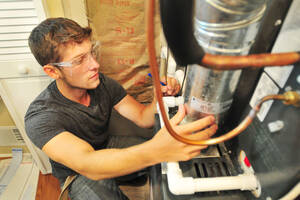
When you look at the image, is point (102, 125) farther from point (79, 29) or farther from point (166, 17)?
point (166, 17)

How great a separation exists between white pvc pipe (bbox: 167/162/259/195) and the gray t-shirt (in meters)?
0.53

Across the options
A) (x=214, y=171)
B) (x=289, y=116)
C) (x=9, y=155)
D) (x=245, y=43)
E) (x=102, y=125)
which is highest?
(x=245, y=43)

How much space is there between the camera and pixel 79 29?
2.86ft

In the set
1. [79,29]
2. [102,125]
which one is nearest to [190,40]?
[79,29]

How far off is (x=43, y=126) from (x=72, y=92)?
0.23 metres

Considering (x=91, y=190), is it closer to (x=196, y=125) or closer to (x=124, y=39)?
(x=196, y=125)

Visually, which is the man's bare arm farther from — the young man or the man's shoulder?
the man's shoulder

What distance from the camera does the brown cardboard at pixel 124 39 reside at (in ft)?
3.35

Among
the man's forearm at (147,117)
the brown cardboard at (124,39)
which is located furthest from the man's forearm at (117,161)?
the brown cardboard at (124,39)

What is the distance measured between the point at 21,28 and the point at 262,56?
1.10 meters

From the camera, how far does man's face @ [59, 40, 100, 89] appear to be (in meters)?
0.83

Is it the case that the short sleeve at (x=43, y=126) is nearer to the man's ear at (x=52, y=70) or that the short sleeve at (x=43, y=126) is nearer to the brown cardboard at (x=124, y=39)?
the man's ear at (x=52, y=70)

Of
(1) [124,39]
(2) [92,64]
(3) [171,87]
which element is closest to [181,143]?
(3) [171,87]

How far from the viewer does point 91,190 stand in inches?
37.9
